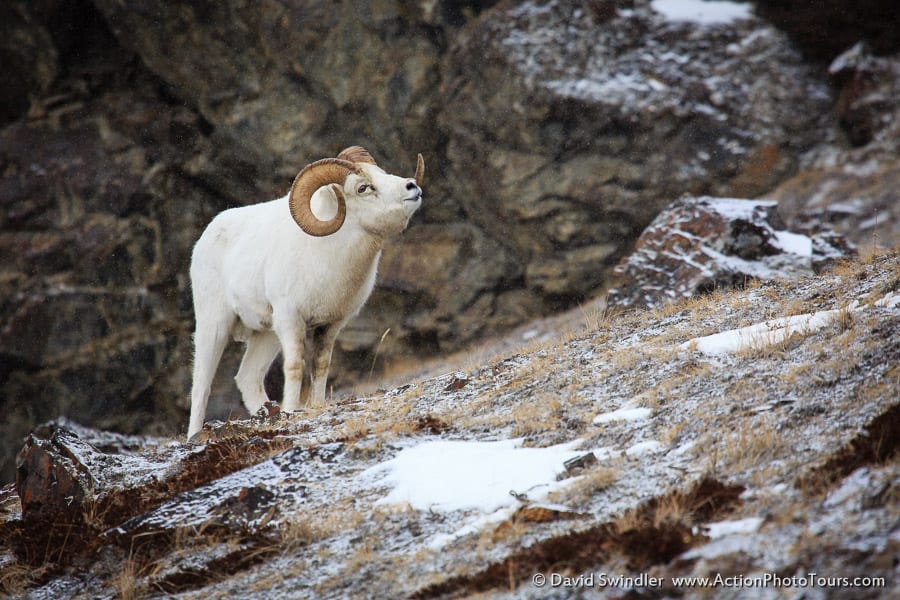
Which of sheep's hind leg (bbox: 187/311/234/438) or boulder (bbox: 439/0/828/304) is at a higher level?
boulder (bbox: 439/0/828/304)

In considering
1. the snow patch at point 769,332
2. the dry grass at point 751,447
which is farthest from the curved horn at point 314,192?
the dry grass at point 751,447

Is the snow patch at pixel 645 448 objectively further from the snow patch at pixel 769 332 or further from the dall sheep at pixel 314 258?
the dall sheep at pixel 314 258

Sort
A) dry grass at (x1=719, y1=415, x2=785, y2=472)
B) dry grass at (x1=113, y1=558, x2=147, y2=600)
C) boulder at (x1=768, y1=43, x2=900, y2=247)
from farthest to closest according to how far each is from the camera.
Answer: boulder at (x1=768, y1=43, x2=900, y2=247)
dry grass at (x1=113, y1=558, x2=147, y2=600)
dry grass at (x1=719, y1=415, x2=785, y2=472)

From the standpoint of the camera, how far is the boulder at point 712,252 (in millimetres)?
10414

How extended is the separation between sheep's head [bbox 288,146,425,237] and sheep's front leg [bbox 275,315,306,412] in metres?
0.91

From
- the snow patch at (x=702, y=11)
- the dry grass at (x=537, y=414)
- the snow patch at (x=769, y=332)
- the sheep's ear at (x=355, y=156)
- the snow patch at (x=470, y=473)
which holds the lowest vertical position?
the snow patch at (x=470, y=473)

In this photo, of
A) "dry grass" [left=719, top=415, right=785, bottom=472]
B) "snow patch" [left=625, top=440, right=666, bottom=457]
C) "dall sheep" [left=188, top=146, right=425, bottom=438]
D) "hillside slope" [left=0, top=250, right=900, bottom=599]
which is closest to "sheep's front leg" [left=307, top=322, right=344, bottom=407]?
"dall sheep" [left=188, top=146, right=425, bottom=438]

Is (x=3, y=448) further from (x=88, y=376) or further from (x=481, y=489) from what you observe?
(x=481, y=489)

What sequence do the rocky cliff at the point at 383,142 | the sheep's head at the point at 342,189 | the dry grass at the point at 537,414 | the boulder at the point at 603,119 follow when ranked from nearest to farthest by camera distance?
the dry grass at the point at 537,414
the sheep's head at the point at 342,189
the boulder at the point at 603,119
the rocky cliff at the point at 383,142

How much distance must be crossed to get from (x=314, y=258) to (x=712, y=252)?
523 centimetres

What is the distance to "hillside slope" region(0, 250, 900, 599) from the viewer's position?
11.2ft

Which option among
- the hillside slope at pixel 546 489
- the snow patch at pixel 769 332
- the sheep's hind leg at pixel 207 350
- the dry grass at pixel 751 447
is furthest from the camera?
the sheep's hind leg at pixel 207 350

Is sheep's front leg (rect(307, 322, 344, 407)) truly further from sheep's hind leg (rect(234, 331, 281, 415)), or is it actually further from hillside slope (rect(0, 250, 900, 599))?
hillside slope (rect(0, 250, 900, 599))

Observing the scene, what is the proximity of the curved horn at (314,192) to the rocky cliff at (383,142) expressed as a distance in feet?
38.1
